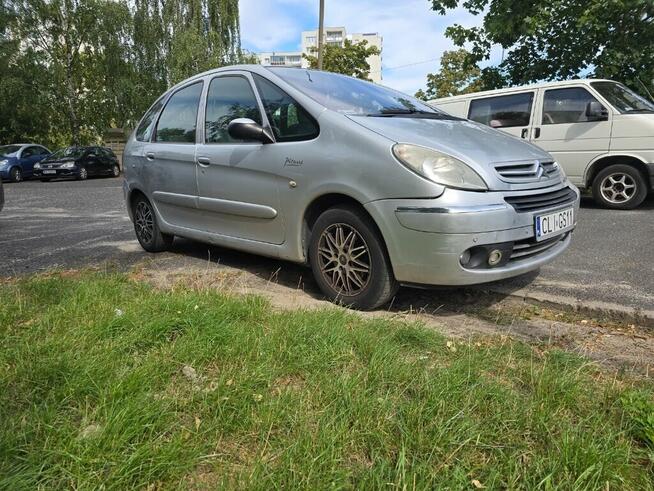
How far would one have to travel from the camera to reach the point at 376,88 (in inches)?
168

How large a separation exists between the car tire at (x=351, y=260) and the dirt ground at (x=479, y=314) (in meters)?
0.12

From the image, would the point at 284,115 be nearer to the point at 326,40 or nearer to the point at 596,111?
the point at 596,111

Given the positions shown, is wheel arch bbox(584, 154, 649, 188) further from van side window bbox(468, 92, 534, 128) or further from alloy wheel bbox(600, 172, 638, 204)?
van side window bbox(468, 92, 534, 128)

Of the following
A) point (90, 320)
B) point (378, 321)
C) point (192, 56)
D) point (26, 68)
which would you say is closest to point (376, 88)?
point (378, 321)

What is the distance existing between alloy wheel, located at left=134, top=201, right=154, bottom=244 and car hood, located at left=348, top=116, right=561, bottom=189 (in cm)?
264

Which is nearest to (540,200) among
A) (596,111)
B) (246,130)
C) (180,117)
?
(246,130)

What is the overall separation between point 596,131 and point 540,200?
526 centimetres

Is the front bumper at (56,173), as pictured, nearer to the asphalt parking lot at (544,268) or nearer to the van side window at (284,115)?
the asphalt parking lot at (544,268)

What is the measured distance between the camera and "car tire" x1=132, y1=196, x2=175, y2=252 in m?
5.00

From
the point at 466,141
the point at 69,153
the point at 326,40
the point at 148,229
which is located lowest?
the point at 148,229

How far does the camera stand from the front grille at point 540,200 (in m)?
2.98

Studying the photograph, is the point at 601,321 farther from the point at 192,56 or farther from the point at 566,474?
the point at 192,56

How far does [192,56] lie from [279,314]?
2623 cm

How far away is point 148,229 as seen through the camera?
509cm
